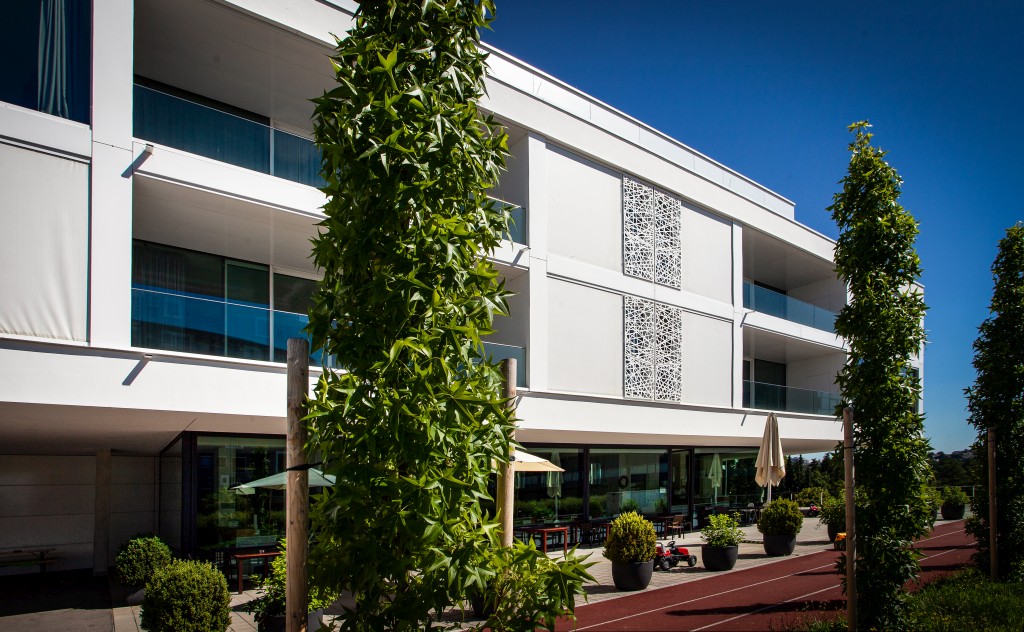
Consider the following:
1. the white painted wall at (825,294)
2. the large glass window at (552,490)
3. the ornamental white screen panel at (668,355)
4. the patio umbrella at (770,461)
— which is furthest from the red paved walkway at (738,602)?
the white painted wall at (825,294)

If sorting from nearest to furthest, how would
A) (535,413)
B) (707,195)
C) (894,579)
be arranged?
(894,579) → (535,413) → (707,195)

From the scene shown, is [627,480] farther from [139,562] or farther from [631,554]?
[139,562]

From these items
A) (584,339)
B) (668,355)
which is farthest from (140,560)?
(668,355)

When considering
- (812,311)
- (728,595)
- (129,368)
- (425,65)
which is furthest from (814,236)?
(425,65)

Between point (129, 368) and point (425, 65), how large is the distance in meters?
8.57

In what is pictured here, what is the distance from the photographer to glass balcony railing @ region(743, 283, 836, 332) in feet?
81.7

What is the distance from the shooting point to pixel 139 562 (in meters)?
13.2

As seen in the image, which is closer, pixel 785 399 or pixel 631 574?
pixel 631 574

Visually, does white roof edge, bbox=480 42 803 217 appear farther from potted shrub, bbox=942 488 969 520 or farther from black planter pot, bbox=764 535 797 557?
potted shrub, bbox=942 488 969 520

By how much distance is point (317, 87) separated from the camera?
14984 mm

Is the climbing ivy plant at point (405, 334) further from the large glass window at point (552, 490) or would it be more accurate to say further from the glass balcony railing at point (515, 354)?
the large glass window at point (552, 490)

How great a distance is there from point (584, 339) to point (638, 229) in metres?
3.92

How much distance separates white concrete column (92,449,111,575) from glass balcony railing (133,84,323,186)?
9.15 metres

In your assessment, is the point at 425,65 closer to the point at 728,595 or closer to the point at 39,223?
the point at 39,223
